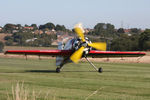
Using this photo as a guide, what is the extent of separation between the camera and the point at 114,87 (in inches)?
577

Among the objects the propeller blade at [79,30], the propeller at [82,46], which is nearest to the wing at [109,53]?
the propeller at [82,46]

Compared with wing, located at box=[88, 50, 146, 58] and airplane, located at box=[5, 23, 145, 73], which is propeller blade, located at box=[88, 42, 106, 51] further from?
wing, located at box=[88, 50, 146, 58]

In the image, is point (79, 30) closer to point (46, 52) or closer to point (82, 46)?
point (82, 46)

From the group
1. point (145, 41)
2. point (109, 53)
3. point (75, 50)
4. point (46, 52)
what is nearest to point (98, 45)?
point (75, 50)

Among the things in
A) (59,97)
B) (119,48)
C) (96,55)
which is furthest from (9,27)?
(59,97)

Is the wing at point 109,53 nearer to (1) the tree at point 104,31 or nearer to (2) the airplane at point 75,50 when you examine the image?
(2) the airplane at point 75,50

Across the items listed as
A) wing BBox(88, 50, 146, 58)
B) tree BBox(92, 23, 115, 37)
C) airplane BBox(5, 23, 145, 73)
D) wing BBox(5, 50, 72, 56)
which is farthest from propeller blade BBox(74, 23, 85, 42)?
tree BBox(92, 23, 115, 37)

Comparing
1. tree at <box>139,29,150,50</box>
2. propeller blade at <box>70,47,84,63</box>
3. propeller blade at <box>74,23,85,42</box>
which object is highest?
propeller blade at <box>74,23,85,42</box>

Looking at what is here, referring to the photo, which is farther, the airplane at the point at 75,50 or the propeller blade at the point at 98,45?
the propeller blade at the point at 98,45

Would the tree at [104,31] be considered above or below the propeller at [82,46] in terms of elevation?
below

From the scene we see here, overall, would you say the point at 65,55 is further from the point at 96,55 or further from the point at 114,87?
the point at 114,87

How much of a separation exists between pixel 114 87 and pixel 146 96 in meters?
2.59

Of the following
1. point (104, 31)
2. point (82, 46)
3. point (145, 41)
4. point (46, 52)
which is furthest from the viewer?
point (104, 31)

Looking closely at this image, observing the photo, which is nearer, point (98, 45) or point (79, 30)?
point (79, 30)
